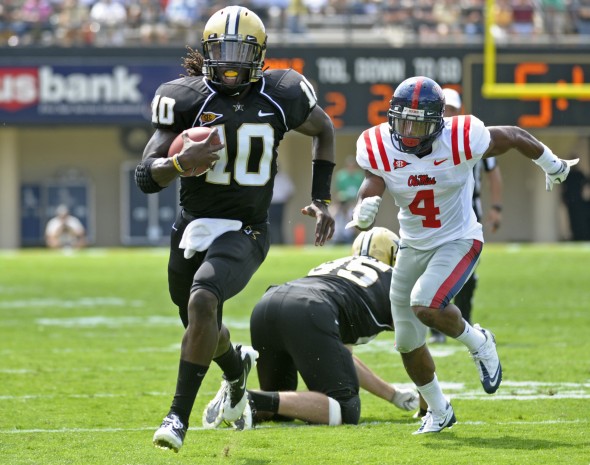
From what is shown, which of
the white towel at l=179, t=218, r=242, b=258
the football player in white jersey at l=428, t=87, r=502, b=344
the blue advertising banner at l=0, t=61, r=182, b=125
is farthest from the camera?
the blue advertising banner at l=0, t=61, r=182, b=125

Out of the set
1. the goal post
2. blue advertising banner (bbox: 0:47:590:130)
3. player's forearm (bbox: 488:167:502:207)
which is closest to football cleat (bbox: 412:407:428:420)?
player's forearm (bbox: 488:167:502:207)

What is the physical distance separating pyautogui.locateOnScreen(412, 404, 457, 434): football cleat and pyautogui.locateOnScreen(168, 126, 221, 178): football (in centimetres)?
139

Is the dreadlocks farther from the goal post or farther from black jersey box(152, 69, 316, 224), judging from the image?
the goal post

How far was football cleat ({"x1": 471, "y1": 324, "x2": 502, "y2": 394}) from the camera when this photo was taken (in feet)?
16.5

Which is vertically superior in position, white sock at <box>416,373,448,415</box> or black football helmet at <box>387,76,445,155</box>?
black football helmet at <box>387,76,445,155</box>

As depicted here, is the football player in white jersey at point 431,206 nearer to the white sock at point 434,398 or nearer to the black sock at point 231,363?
the white sock at point 434,398

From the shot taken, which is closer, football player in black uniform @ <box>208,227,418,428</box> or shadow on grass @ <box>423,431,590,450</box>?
shadow on grass @ <box>423,431,590,450</box>

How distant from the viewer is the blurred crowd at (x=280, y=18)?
62.0 ft

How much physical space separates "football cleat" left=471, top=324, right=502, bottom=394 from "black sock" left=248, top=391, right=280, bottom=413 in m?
0.88

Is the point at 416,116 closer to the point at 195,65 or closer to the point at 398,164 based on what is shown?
the point at 398,164

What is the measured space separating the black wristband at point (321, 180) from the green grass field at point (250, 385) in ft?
3.23

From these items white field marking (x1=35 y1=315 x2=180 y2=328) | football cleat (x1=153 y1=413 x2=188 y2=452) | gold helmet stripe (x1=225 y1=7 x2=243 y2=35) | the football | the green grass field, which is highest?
gold helmet stripe (x1=225 y1=7 x2=243 y2=35)

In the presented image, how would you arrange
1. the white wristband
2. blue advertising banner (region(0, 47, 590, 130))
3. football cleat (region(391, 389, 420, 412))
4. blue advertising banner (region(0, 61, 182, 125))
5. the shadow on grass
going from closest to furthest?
the shadow on grass, the white wristband, football cleat (region(391, 389, 420, 412)), blue advertising banner (region(0, 47, 590, 130)), blue advertising banner (region(0, 61, 182, 125))

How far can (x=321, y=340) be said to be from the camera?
208 inches
